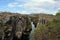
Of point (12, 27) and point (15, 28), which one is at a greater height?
point (12, 27)

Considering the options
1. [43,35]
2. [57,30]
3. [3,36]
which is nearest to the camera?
[57,30]

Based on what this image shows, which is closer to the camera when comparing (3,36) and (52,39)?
(52,39)

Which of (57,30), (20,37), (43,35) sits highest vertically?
(57,30)

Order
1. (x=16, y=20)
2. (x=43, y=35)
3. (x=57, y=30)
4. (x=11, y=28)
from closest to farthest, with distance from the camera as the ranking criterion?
1. (x=57, y=30)
2. (x=43, y=35)
3. (x=11, y=28)
4. (x=16, y=20)

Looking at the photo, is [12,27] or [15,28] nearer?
[12,27]

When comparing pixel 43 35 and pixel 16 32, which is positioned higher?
pixel 43 35

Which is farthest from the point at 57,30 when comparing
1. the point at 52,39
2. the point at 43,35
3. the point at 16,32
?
the point at 16,32

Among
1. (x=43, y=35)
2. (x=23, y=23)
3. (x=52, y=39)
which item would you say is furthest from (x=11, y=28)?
(x=52, y=39)

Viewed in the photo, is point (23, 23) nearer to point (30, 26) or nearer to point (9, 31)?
point (30, 26)

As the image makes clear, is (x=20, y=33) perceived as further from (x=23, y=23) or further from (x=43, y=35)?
(x=43, y=35)
